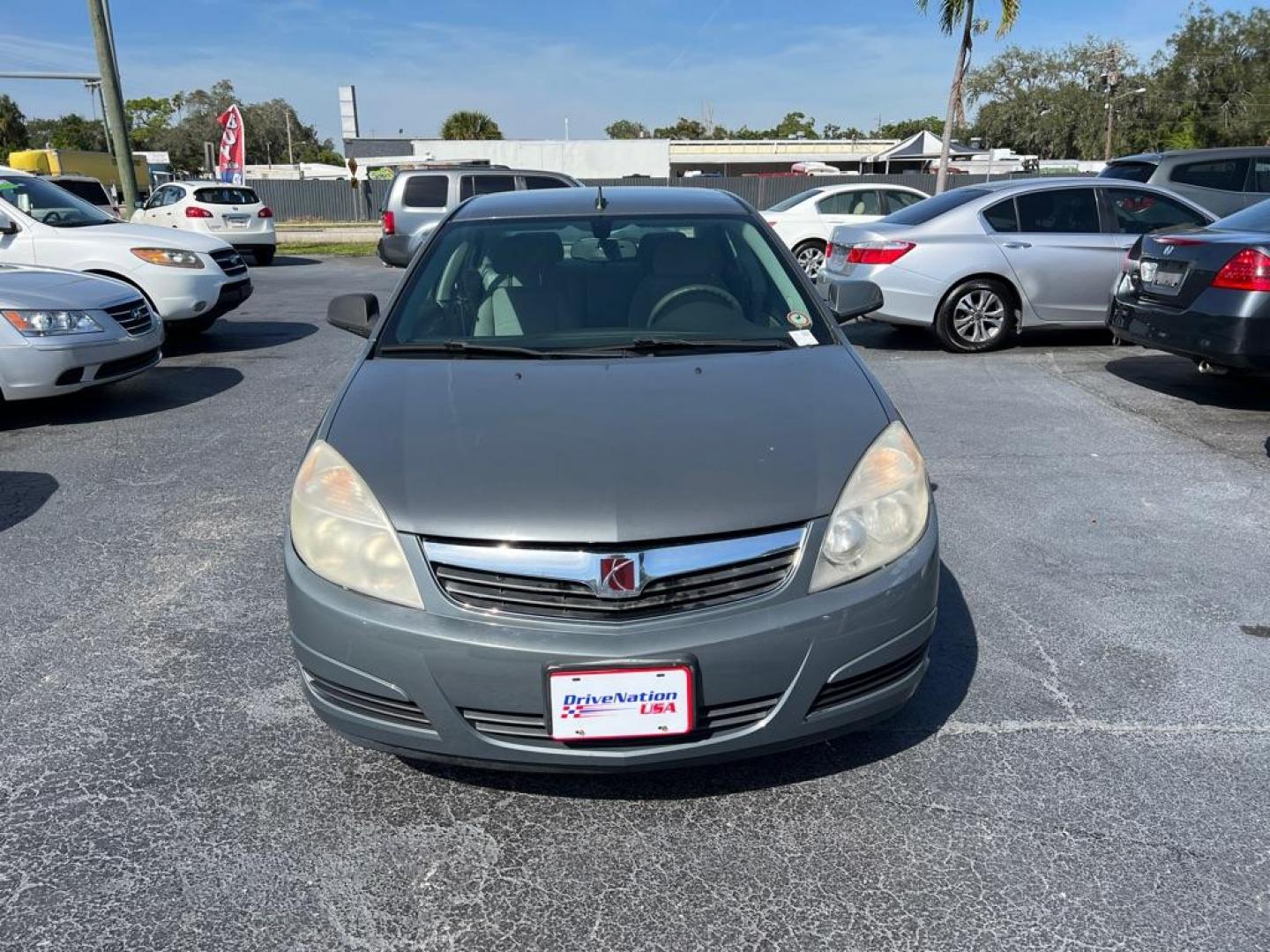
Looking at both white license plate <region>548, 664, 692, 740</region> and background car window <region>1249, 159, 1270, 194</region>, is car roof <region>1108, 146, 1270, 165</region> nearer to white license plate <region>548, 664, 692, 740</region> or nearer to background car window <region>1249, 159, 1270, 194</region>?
background car window <region>1249, 159, 1270, 194</region>

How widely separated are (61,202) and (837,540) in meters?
9.74

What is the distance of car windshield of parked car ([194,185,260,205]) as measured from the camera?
18.6 metres

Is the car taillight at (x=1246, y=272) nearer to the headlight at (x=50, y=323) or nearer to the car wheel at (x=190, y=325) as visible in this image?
the headlight at (x=50, y=323)

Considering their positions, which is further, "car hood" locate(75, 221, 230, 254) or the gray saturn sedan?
"car hood" locate(75, 221, 230, 254)

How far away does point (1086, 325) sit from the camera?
350 inches

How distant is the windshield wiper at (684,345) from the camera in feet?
10.7

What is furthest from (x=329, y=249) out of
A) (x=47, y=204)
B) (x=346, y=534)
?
(x=346, y=534)

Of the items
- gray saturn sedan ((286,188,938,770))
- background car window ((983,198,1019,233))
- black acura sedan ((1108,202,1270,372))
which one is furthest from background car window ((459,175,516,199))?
gray saturn sedan ((286,188,938,770))

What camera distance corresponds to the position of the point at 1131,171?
1158cm

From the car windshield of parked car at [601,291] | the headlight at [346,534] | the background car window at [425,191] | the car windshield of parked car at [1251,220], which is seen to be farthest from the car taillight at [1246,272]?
the background car window at [425,191]

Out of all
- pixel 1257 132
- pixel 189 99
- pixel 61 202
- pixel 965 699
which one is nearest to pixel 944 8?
pixel 61 202

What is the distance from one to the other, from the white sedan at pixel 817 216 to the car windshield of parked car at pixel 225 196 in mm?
11075

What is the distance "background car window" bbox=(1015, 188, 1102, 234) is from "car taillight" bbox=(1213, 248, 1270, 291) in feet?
9.13

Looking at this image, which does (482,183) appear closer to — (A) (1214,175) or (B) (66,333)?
(B) (66,333)
